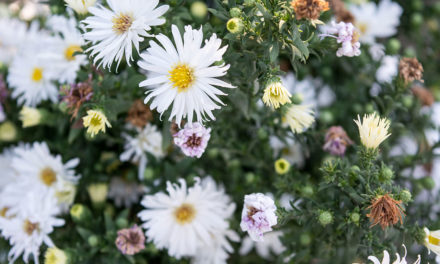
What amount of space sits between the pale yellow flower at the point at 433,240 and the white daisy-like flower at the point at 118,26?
32.4 inches

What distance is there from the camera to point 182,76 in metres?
0.97

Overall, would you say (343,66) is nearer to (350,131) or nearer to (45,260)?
(350,131)

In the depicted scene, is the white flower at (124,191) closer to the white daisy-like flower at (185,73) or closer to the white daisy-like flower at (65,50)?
the white daisy-like flower at (65,50)

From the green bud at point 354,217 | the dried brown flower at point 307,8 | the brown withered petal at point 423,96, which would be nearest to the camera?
the dried brown flower at point 307,8

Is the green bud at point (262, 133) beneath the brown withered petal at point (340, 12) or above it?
beneath

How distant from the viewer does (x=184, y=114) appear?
95 centimetres

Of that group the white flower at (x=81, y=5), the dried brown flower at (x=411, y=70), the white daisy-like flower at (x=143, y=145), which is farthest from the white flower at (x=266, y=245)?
the white flower at (x=81, y=5)

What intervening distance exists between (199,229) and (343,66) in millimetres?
834

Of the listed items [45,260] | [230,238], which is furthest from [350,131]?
[45,260]

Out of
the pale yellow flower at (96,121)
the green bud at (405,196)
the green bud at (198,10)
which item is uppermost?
the green bud at (198,10)

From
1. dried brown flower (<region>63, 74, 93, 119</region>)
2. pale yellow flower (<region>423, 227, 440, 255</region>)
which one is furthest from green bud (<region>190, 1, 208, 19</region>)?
pale yellow flower (<region>423, 227, 440, 255</region>)

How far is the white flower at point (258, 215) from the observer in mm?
924

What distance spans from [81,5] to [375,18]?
107 centimetres

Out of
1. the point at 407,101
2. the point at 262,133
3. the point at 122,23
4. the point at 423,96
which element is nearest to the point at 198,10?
the point at 122,23
